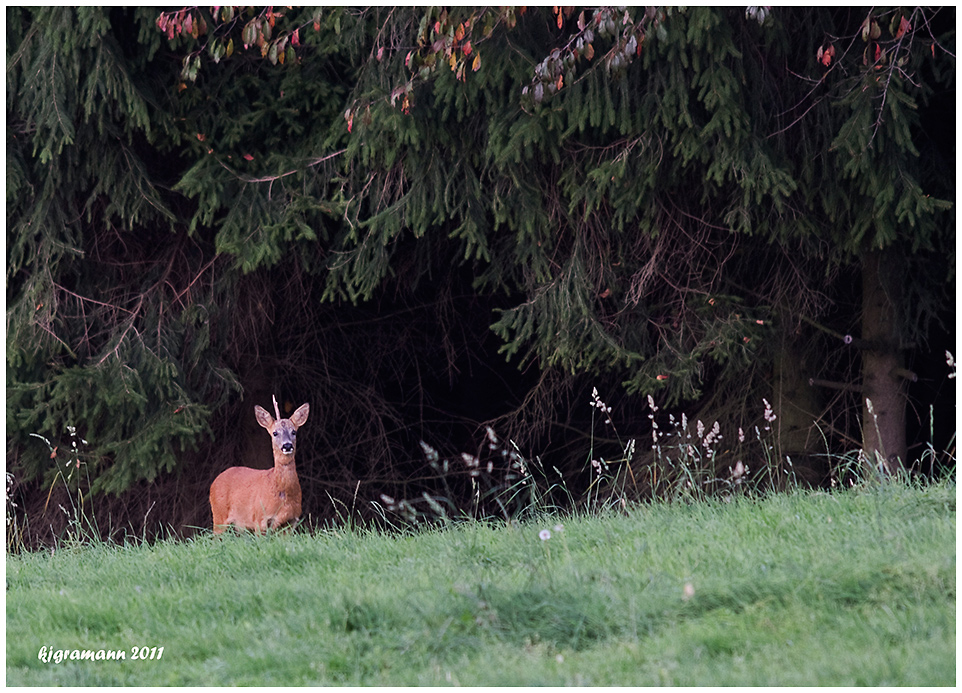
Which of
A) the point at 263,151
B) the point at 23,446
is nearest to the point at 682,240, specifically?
the point at 263,151

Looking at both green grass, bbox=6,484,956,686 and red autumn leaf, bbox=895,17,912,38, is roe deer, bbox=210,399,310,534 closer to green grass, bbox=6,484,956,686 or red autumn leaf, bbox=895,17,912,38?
green grass, bbox=6,484,956,686

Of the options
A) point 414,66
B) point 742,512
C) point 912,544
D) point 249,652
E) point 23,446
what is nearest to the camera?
point 249,652

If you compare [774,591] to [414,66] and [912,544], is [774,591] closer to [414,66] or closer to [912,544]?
[912,544]

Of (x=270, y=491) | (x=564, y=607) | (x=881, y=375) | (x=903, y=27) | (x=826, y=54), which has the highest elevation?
(x=903, y=27)

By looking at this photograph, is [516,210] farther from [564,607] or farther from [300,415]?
[564,607]

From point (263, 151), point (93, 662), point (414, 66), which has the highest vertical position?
point (414, 66)

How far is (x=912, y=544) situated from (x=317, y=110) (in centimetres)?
495

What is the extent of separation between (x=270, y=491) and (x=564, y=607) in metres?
3.30

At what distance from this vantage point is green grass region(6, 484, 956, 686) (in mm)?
3482

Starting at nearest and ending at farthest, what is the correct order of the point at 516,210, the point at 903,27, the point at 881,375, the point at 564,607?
1. the point at 564,607
2. the point at 903,27
3. the point at 516,210
4. the point at 881,375

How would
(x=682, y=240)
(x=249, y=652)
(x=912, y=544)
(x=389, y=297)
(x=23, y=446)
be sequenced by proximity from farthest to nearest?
1. (x=389, y=297)
2. (x=23, y=446)
3. (x=682, y=240)
4. (x=912, y=544)
5. (x=249, y=652)

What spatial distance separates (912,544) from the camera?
418cm

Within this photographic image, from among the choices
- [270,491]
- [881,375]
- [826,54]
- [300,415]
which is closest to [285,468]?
[270,491]

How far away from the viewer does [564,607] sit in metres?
3.92
